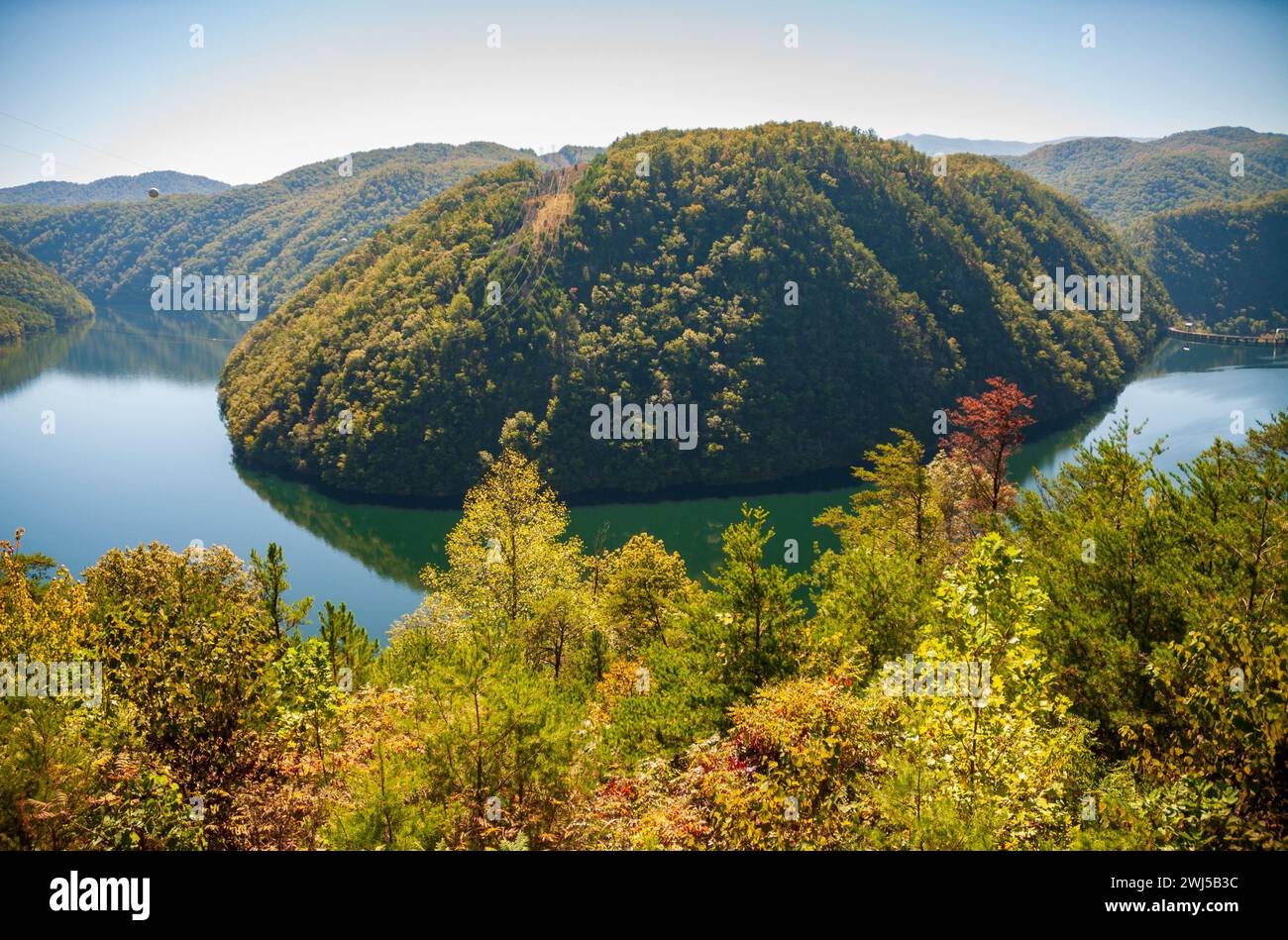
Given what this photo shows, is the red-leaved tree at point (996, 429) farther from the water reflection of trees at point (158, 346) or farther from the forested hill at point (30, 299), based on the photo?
the forested hill at point (30, 299)

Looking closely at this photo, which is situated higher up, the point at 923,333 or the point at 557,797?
the point at 923,333

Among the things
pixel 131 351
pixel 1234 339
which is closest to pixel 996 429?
pixel 1234 339

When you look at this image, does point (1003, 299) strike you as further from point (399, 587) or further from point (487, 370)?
point (399, 587)

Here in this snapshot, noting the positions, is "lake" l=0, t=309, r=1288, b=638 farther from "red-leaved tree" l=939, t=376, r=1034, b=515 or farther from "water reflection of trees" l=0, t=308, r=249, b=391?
"red-leaved tree" l=939, t=376, r=1034, b=515

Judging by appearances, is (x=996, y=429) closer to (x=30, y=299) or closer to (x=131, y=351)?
(x=131, y=351)

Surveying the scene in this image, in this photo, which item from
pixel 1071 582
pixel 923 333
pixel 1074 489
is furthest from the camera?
pixel 923 333
